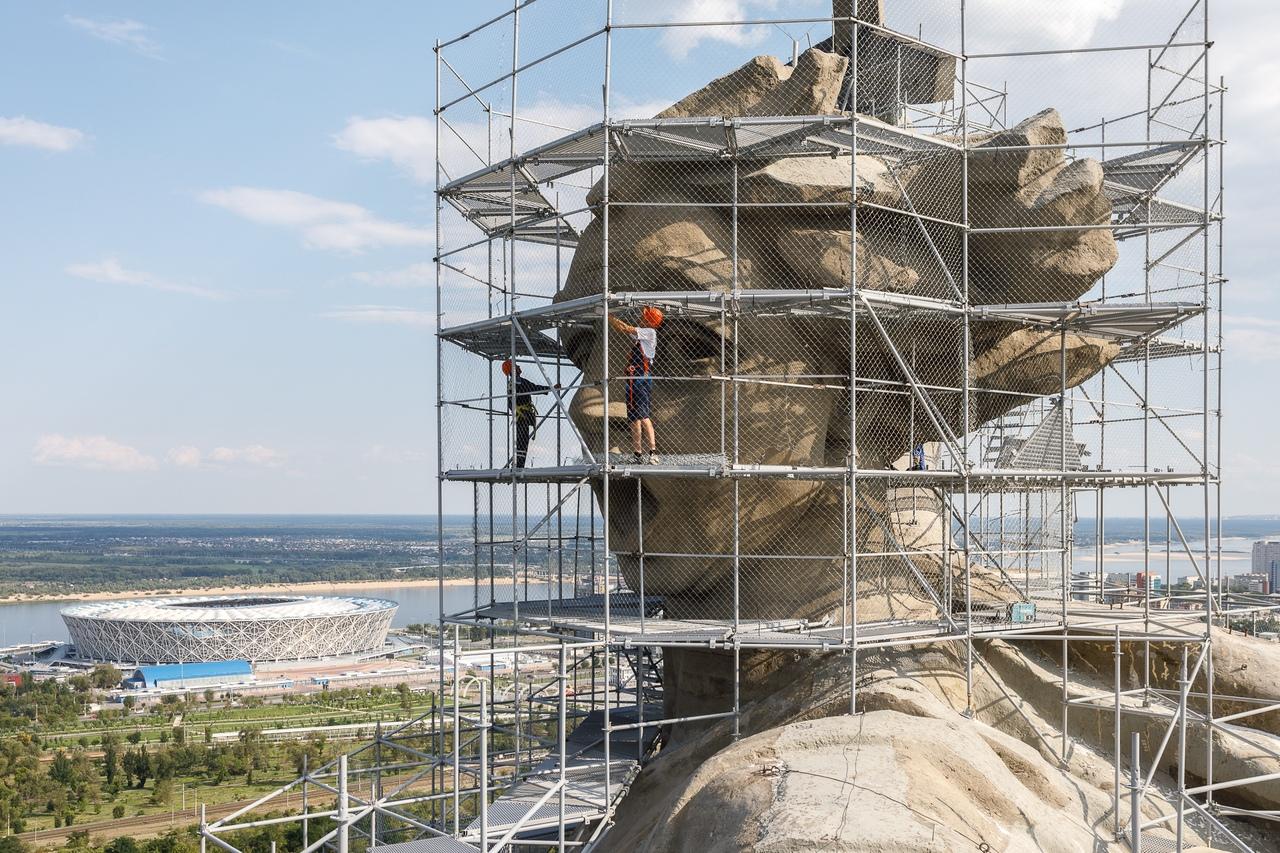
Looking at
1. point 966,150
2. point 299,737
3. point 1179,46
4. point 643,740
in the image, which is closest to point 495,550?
point 643,740

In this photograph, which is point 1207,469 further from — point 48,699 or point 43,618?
point 43,618

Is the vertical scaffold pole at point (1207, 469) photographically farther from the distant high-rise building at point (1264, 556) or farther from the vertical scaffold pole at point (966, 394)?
the distant high-rise building at point (1264, 556)

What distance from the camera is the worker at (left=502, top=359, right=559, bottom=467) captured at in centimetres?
2097

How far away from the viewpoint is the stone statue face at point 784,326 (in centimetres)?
1928

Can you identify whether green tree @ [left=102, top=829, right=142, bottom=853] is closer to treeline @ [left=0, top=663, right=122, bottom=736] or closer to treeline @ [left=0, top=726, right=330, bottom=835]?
treeline @ [left=0, top=726, right=330, bottom=835]

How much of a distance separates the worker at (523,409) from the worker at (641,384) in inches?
112

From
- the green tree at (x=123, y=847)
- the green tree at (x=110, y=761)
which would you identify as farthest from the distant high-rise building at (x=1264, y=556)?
the green tree at (x=123, y=847)

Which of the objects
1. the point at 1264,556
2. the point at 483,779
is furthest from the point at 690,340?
the point at 1264,556

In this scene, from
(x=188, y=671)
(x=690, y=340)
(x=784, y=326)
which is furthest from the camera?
(x=188, y=671)

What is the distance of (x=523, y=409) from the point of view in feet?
69.8

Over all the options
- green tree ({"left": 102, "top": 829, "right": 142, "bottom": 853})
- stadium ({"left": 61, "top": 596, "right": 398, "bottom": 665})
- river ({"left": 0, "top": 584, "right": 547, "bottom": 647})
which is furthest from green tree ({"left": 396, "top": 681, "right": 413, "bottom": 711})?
river ({"left": 0, "top": 584, "right": 547, "bottom": 647})

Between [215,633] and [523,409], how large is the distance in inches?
3913

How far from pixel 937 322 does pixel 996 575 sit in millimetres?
6005

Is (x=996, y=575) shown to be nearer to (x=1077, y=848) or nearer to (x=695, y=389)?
(x=695, y=389)
